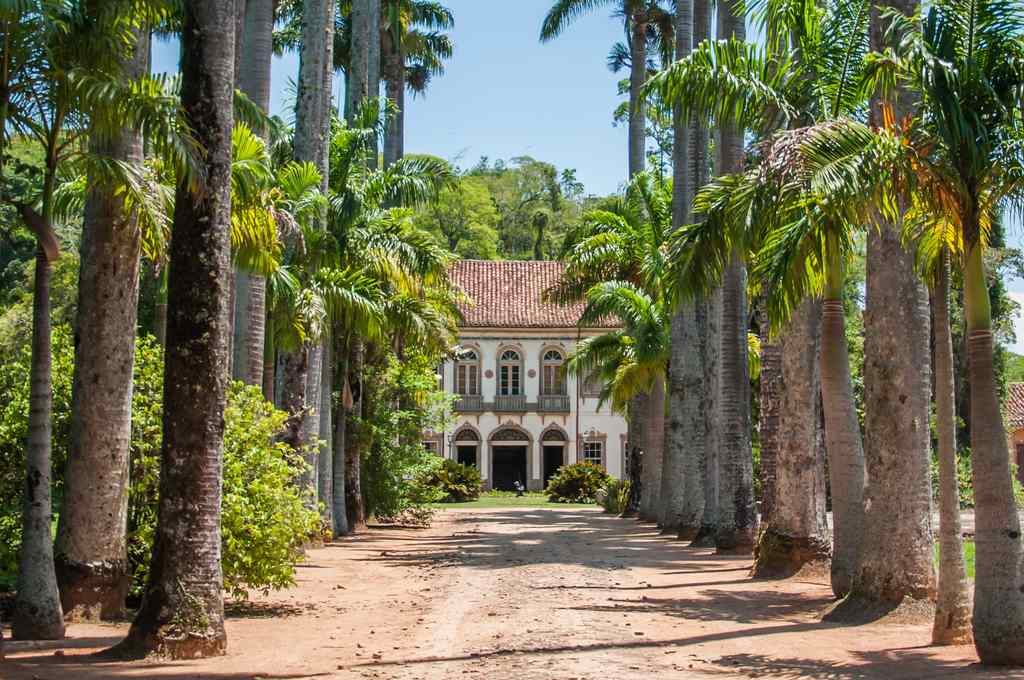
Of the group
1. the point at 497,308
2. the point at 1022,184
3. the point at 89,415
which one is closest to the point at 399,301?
the point at 89,415

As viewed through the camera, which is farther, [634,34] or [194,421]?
[634,34]

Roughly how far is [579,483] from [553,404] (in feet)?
25.4

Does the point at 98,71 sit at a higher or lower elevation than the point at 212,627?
higher

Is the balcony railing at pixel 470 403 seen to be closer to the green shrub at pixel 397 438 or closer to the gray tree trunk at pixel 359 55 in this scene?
the green shrub at pixel 397 438

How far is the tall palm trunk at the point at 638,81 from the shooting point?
37.6m

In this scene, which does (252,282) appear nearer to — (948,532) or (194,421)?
(194,421)

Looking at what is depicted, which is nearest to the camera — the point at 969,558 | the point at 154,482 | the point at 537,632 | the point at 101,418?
the point at 537,632

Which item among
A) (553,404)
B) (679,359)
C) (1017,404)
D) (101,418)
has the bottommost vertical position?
(101,418)

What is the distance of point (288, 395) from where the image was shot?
2169cm

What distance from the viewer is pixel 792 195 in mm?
12031

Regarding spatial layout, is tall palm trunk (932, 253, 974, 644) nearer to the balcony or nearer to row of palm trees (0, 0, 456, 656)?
row of palm trees (0, 0, 456, 656)

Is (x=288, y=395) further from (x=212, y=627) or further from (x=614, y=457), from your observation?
(x=614, y=457)

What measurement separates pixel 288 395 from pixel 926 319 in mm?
12533

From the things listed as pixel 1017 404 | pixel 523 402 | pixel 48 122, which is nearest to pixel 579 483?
pixel 523 402
